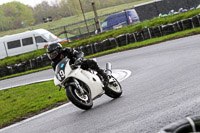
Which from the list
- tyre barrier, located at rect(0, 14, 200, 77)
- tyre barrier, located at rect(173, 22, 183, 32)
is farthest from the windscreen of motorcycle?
tyre barrier, located at rect(173, 22, 183, 32)

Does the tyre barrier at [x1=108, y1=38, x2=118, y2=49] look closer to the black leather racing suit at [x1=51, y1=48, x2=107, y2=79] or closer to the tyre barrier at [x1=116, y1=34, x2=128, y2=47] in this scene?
the tyre barrier at [x1=116, y1=34, x2=128, y2=47]

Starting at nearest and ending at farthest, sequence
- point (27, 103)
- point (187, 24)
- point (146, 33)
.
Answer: point (27, 103), point (187, 24), point (146, 33)

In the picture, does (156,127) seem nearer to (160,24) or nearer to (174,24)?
(174,24)

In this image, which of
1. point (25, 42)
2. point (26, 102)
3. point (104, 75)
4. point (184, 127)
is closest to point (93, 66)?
point (104, 75)

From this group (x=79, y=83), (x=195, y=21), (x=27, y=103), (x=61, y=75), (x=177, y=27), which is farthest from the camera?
(x=177, y=27)

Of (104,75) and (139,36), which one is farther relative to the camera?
(139,36)

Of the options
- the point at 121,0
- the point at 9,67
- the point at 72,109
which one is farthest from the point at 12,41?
the point at 121,0

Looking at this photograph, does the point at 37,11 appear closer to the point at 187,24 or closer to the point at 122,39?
the point at 122,39

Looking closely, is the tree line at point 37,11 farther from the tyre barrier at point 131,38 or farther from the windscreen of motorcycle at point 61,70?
the windscreen of motorcycle at point 61,70

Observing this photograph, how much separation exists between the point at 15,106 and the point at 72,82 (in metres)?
4.61

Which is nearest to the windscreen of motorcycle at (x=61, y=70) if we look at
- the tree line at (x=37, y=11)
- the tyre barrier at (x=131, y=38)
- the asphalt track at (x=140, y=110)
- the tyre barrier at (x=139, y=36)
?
the asphalt track at (x=140, y=110)

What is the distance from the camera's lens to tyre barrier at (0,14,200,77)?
70.0ft

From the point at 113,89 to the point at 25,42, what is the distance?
1011 inches

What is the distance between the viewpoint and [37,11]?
124 meters
